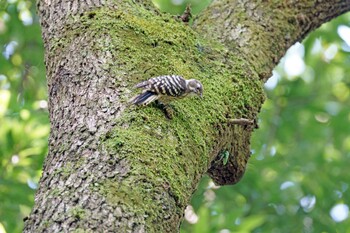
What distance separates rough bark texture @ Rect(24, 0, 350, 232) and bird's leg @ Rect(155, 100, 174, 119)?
50 mm

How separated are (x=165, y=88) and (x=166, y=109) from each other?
10cm

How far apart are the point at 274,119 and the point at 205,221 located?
256 centimetres

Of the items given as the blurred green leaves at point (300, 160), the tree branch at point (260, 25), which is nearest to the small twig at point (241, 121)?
the tree branch at point (260, 25)

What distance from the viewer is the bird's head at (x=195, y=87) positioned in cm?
339

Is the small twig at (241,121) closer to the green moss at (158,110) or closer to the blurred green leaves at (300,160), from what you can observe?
the green moss at (158,110)

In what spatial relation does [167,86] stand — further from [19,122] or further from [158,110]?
[19,122]

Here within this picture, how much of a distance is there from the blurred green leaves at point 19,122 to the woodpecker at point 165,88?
258cm

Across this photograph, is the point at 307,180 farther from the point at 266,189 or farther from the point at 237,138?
the point at 237,138

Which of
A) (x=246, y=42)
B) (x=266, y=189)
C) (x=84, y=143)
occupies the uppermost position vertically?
(x=84, y=143)

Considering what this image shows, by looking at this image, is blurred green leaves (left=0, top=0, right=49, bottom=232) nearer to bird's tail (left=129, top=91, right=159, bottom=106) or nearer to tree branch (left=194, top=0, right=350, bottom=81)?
tree branch (left=194, top=0, right=350, bottom=81)

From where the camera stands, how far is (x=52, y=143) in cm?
309

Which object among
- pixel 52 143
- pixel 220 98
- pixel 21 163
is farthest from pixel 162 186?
pixel 21 163

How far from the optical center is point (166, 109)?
3303 millimetres

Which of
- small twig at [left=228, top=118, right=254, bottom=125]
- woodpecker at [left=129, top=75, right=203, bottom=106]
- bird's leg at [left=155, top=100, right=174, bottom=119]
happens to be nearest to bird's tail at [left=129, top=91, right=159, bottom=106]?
woodpecker at [left=129, top=75, right=203, bottom=106]
